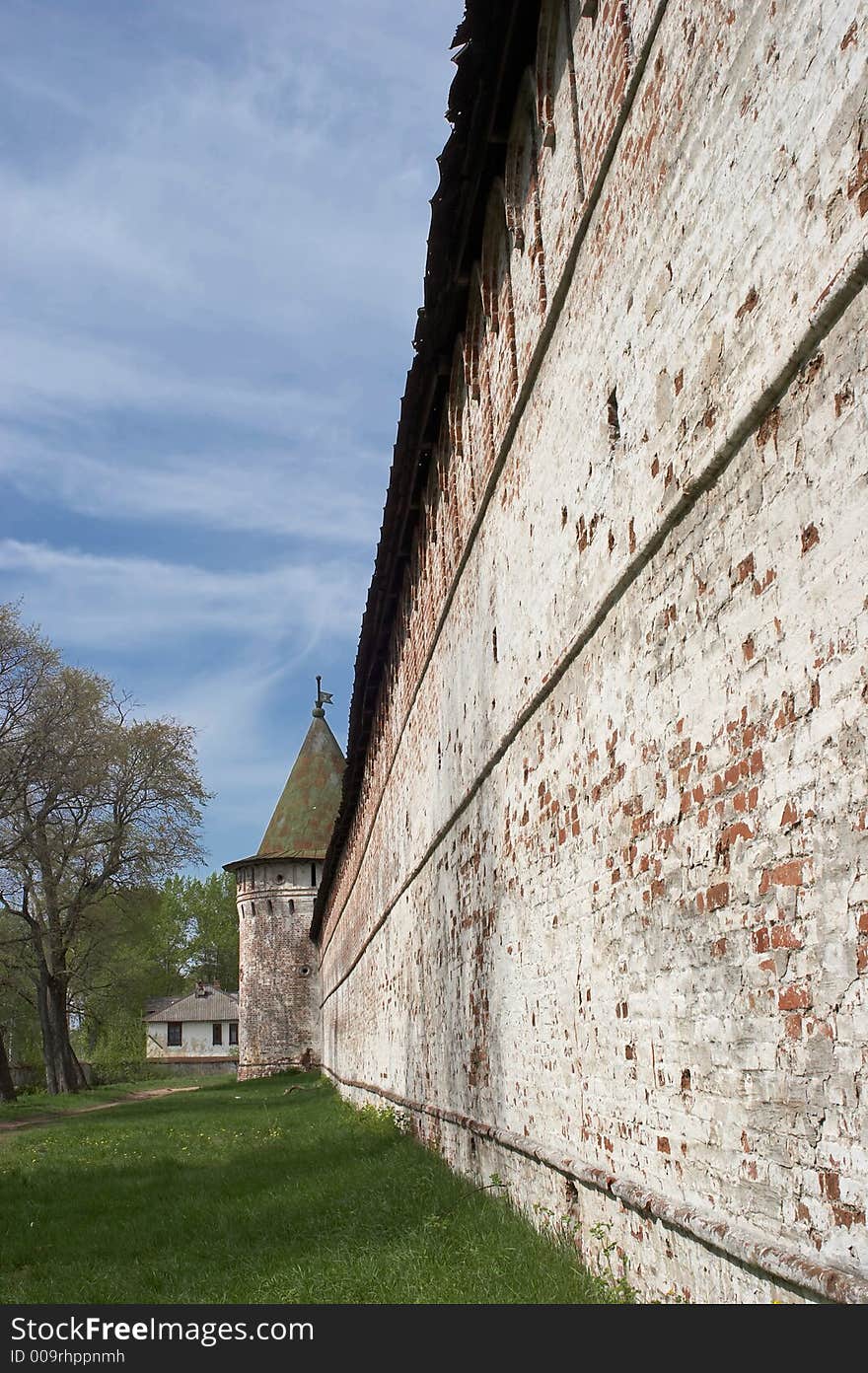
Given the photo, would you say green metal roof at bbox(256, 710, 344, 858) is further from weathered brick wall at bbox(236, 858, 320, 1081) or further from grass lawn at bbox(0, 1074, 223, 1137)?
grass lawn at bbox(0, 1074, 223, 1137)

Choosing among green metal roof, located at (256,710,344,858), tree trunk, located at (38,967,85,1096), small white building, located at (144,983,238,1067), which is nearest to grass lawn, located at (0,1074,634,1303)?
tree trunk, located at (38,967,85,1096)

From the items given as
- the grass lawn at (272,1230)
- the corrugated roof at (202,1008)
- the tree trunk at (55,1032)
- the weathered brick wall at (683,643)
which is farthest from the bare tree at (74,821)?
the corrugated roof at (202,1008)

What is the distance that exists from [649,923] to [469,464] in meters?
5.08

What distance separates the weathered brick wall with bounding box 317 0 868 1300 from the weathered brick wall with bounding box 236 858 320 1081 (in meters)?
31.4

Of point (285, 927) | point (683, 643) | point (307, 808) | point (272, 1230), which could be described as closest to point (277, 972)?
point (285, 927)

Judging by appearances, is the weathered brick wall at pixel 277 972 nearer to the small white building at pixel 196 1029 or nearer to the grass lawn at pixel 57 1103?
the grass lawn at pixel 57 1103

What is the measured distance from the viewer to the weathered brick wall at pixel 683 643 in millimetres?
3092

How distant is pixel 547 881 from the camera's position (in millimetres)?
6125

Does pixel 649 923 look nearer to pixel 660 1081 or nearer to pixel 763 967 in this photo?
pixel 660 1081

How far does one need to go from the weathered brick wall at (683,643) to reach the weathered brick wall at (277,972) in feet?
103

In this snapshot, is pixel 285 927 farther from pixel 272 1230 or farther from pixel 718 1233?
pixel 718 1233

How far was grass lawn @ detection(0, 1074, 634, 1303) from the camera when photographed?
527cm

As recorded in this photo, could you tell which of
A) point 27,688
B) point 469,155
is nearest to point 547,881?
point 469,155

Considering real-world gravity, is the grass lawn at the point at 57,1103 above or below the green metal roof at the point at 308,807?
below
